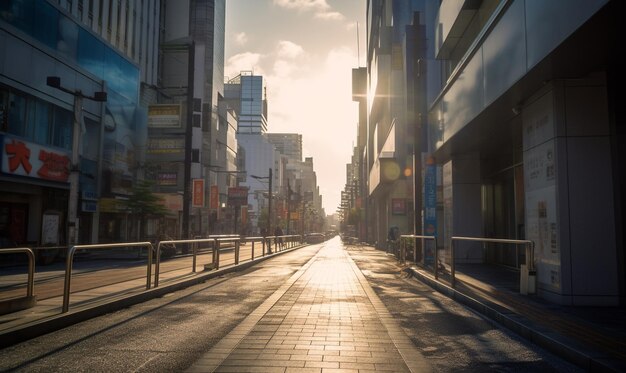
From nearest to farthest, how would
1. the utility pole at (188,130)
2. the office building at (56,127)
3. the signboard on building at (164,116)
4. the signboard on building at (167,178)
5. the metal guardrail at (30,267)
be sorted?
the metal guardrail at (30,267) < the office building at (56,127) < the utility pole at (188,130) < the signboard on building at (164,116) < the signboard on building at (167,178)

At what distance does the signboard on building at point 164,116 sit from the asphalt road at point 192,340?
25.9 meters

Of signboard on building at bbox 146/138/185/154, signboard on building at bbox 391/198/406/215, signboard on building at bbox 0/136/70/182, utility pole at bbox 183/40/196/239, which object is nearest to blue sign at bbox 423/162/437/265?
utility pole at bbox 183/40/196/239

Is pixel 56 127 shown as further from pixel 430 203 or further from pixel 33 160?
pixel 430 203

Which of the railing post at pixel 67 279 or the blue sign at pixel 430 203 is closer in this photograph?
the railing post at pixel 67 279

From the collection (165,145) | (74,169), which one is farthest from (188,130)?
(165,145)

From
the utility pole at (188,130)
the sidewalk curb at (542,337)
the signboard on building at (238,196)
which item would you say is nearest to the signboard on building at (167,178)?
the signboard on building at (238,196)

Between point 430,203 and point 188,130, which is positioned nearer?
point 430,203

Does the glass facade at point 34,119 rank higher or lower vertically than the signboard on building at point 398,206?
higher

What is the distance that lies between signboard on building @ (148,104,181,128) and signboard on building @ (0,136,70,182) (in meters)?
9.74

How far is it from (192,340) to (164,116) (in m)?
30.8

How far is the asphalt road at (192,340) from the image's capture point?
5309mm

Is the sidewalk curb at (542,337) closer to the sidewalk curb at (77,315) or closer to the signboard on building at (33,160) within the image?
the sidewalk curb at (77,315)

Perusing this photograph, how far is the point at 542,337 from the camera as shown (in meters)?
6.21

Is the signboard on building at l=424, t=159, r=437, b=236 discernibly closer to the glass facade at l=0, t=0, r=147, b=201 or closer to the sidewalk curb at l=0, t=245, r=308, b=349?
the sidewalk curb at l=0, t=245, r=308, b=349
